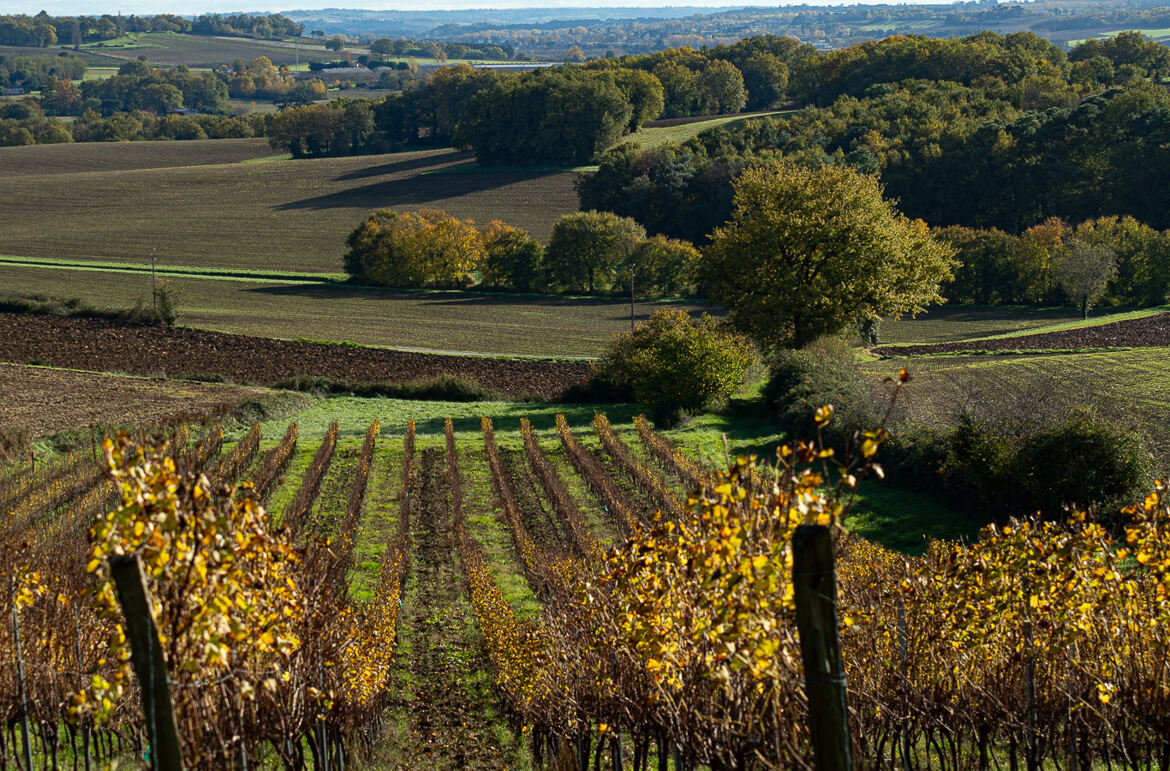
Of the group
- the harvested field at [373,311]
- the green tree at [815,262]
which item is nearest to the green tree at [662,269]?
the harvested field at [373,311]

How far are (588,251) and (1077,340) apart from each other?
35.7 metres

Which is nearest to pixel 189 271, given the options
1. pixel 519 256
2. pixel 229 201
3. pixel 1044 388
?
pixel 519 256

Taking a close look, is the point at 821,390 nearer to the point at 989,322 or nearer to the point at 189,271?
the point at 989,322

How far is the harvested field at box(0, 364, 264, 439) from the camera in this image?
3647 centimetres

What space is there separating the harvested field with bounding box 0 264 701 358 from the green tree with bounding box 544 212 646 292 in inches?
146

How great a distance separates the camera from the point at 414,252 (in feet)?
255

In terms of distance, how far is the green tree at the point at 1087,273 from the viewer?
59188mm

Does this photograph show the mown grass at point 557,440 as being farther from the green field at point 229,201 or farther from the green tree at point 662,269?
the green field at point 229,201

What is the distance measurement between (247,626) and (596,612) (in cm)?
355

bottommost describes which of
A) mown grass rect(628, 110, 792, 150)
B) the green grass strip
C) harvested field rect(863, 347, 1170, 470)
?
the green grass strip

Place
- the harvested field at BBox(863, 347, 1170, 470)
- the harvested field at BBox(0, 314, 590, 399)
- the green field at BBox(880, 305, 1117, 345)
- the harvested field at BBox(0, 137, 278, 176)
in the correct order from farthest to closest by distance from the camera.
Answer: the harvested field at BBox(0, 137, 278, 176) → the green field at BBox(880, 305, 1117, 345) → the harvested field at BBox(0, 314, 590, 399) → the harvested field at BBox(863, 347, 1170, 470)

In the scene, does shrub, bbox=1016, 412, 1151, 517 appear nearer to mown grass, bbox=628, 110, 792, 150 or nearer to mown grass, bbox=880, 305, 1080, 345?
mown grass, bbox=880, 305, 1080, 345

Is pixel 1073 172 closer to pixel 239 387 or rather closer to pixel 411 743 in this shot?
pixel 239 387

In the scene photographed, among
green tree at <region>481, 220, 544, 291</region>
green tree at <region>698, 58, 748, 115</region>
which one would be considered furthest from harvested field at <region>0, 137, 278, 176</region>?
green tree at <region>481, 220, 544, 291</region>
